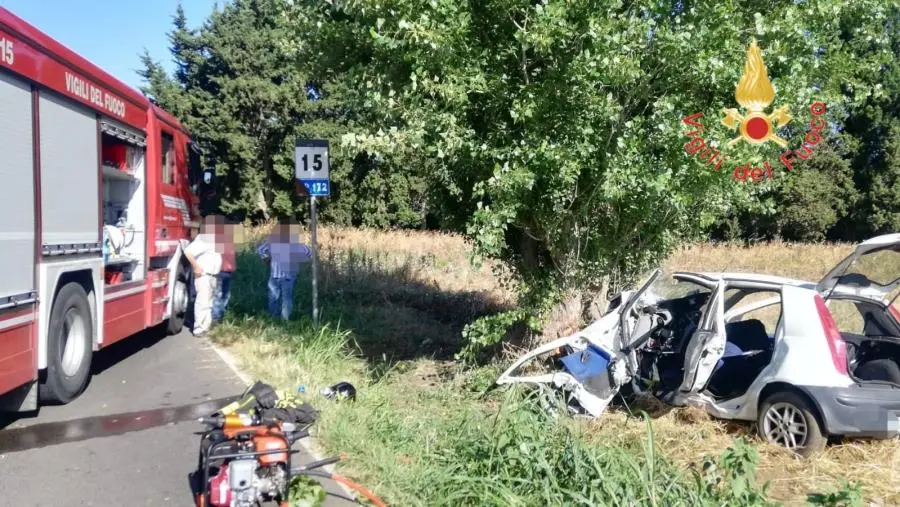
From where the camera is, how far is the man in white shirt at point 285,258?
10781mm

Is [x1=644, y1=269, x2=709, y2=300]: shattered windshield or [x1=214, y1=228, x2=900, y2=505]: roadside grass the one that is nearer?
[x1=214, y1=228, x2=900, y2=505]: roadside grass

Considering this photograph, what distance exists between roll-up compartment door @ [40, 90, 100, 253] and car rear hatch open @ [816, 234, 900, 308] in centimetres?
693

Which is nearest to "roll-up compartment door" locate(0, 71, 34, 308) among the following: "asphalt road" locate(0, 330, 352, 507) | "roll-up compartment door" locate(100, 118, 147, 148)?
"asphalt road" locate(0, 330, 352, 507)

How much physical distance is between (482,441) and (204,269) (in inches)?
272

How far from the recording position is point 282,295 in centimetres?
1096

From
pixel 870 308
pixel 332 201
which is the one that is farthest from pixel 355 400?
pixel 332 201

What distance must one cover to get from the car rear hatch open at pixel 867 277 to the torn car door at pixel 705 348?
101 cm

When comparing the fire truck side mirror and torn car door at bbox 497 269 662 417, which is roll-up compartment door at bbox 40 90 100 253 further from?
torn car door at bbox 497 269 662 417

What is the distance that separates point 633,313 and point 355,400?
2.76 meters

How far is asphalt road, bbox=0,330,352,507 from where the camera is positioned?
4.64 metres

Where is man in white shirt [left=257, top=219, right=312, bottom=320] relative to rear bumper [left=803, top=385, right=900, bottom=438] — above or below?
above

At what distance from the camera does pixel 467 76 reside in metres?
6.40

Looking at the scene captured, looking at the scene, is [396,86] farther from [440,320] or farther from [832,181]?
[832,181]

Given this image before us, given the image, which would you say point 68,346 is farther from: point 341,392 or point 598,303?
point 598,303
